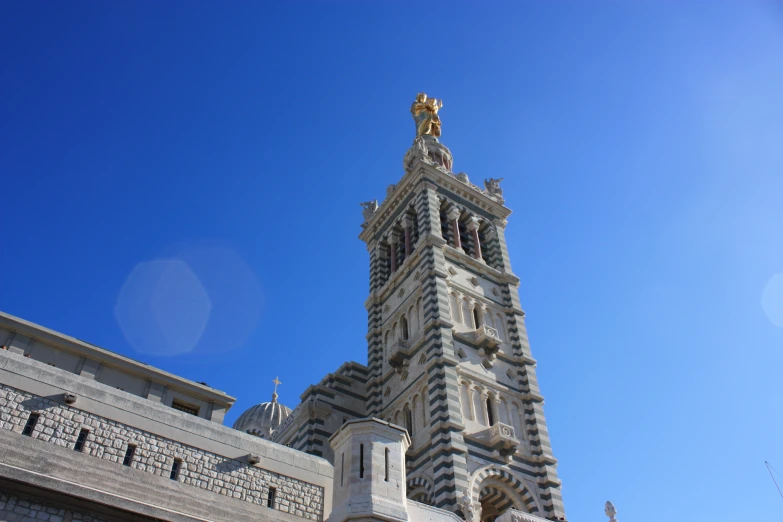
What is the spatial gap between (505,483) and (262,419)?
1140 inches

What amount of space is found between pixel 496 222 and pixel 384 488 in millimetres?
24846

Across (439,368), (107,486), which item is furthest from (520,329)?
(107,486)

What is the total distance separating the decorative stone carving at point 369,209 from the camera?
133 ft

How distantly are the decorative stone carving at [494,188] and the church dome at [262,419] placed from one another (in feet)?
73.4

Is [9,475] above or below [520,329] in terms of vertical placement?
below

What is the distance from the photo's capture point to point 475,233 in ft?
118

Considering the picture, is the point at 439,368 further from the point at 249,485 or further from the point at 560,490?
the point at 249,485

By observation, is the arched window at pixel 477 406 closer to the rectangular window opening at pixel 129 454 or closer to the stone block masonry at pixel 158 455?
the stone block masonry at pixel 158 455

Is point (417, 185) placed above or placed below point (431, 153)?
below

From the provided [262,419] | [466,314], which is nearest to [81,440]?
[466,314]

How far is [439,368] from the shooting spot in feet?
87.2

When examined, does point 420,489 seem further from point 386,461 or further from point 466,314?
point 466,314

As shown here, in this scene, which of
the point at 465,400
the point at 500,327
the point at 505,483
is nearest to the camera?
the point at 505,483

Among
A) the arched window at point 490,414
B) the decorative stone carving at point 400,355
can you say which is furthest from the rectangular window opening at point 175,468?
the decorative stone carving at point 400,355
